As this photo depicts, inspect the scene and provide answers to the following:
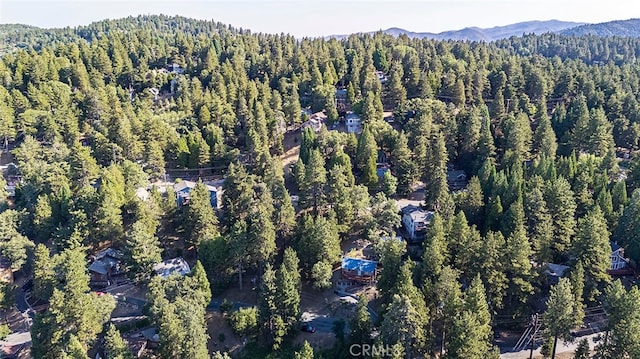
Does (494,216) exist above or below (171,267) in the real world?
above

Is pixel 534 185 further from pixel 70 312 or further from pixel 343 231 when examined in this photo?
pixel 70 312

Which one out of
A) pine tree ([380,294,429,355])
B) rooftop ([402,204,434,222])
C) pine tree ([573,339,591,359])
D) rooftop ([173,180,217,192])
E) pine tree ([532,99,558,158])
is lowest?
pine tree ([573,339,591,359])

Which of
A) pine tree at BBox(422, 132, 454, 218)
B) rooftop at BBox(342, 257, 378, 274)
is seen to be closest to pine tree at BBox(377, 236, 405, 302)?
rooftop at BBox(342, 257, 378, 274)

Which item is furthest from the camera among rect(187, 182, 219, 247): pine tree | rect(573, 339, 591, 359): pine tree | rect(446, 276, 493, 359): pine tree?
rect(187, 182, 219, 247): pine tree

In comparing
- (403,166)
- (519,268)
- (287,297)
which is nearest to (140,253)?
(287,297)

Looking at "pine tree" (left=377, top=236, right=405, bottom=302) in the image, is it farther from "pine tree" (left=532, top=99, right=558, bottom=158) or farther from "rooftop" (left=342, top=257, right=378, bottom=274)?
"pine tree" (left=532, top=99, right=558, bottom=158)

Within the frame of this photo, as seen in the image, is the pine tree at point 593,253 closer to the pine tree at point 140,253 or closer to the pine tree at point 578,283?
the pine tree at point 578,283

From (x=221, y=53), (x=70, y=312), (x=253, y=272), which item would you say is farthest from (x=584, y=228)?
(x=221, y=53)

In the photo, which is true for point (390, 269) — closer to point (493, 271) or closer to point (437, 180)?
point (493, 271)
